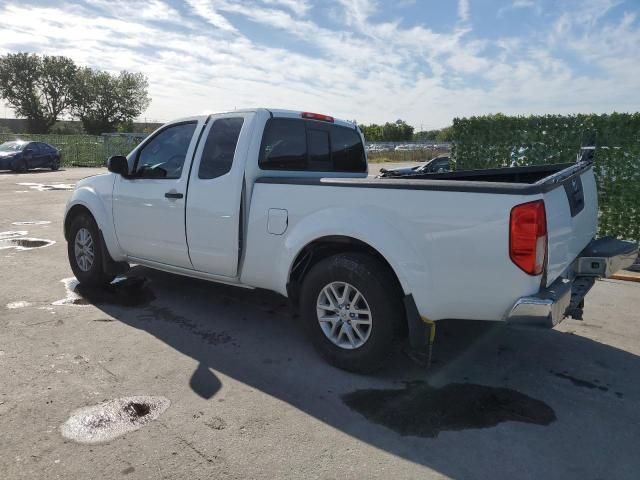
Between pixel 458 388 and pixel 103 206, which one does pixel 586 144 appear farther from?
pixel 103 206

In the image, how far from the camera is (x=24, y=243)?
8.25 meters

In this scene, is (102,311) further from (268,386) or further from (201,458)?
(201,458)

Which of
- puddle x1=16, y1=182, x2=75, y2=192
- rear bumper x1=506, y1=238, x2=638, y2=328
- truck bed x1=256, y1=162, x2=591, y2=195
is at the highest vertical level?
truck bed x1=256, y1=162, x2=591, y2=195

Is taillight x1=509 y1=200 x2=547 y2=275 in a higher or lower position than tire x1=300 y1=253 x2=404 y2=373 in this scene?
higher

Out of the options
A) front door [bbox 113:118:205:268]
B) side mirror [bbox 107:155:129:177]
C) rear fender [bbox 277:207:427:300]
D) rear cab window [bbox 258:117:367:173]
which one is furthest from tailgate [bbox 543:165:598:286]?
side mirror [bbox 107:155:129:177]

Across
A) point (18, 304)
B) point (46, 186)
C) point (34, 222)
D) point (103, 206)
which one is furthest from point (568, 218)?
point (46, 186)

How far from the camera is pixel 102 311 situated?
508 cm

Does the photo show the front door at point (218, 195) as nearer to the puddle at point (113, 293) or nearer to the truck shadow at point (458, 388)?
the truck shadow at point (458, 388)

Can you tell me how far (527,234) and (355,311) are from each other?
132 cm

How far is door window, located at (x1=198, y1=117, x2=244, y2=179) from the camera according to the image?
14.6 feet

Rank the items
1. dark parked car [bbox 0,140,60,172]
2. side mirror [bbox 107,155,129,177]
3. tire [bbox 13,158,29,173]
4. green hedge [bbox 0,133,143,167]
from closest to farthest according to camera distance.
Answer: side mirror [bbox 107,155,129,177], dark parked car [bbox 0,140,60,172], tire [bbox 13,158,29,173], green hedge [bbox 0,133,143,167]

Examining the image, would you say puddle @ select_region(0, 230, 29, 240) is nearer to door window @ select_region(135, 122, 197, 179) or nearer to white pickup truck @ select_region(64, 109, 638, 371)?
white pickup truck @ select_region(64, 109, 638, 371)

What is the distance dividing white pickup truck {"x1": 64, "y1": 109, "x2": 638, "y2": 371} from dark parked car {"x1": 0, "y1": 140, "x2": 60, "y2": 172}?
21.1 metres

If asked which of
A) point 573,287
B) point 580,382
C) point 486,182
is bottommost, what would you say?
point 580,382
